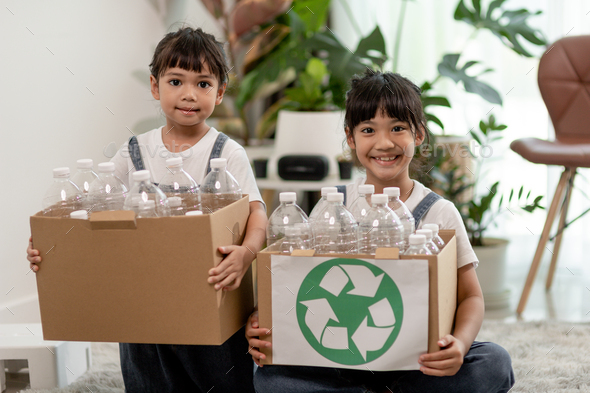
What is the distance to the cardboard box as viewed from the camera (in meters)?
1.04

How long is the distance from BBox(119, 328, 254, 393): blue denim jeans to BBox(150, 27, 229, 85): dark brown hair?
634mm

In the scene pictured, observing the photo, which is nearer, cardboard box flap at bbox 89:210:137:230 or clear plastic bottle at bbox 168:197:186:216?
cardboard box flap at bbox 89:210:137:230

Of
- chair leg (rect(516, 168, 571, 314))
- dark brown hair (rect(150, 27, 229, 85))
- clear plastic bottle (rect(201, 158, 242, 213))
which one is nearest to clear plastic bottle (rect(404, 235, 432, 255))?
clear plastic bottle (rect(201, 158, 242, 213))

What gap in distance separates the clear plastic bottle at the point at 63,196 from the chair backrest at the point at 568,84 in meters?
1.81

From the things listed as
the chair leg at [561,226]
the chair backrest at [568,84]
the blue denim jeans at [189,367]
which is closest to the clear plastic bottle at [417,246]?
the blue denim jeans at [189,367]

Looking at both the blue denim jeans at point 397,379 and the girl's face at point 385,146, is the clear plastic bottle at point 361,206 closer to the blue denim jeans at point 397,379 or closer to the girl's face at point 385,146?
the girl's face at point 385,146

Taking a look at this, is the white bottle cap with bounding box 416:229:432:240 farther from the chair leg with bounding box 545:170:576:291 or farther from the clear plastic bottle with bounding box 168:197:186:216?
the chair leg with bounding box 545:170:576:291

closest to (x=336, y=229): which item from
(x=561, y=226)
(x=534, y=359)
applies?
(x=534, y=359)

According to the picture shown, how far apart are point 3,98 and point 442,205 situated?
1444 mm

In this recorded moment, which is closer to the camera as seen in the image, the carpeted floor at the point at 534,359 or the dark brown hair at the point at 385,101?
the dark brown hair at the point at 385,101

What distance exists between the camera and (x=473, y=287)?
1.18 metres

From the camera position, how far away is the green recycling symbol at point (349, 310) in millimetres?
1001

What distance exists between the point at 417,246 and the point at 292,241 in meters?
0.25

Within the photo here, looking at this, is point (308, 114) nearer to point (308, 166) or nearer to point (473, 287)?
point (308, 166)
